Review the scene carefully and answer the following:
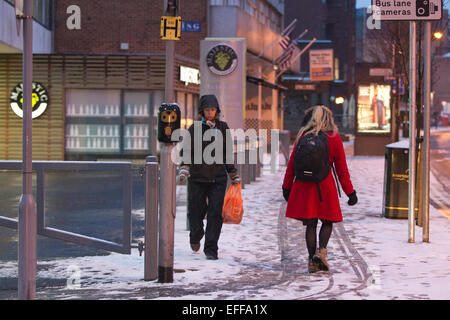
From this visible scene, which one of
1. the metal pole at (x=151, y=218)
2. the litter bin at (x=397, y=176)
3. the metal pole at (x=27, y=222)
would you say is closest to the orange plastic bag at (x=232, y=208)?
the metal pole at (x=151, y=218)

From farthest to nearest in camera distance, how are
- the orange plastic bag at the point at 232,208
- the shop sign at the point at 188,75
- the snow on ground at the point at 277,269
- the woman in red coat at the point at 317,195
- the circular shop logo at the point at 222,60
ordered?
the shop sign at the point at 188,75
the circular shop logo at the point at 222,60
the orange plastic bag at the point at 232,208
the woman in red coat at the point at 317,195
the snow on ground at the point at 277,269

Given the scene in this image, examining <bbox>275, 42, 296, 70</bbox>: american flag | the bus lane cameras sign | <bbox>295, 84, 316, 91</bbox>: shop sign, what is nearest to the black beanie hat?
the bus lane cameras sign

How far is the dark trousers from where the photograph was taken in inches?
369

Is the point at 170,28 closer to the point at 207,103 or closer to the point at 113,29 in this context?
the point at 207,103

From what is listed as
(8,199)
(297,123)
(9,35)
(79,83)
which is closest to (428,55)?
(8,199)

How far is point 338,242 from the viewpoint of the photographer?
35.4 ft

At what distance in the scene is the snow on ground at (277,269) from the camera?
7418 mm

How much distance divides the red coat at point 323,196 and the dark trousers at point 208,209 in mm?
1152

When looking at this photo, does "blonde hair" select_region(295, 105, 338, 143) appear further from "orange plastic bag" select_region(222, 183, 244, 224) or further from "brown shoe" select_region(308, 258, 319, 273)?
"orange plastic bag" select_region(222, 183, 244, 224)

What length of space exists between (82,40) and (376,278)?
25.9 meters

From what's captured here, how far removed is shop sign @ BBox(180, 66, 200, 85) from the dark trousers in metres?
19.5

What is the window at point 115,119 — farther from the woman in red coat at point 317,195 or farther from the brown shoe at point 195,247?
the woman in red coat at point 317,195

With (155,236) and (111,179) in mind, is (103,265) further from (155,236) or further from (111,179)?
(111,179)

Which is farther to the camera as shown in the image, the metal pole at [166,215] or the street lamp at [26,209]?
the metal pole at [166,215]
